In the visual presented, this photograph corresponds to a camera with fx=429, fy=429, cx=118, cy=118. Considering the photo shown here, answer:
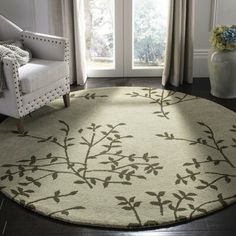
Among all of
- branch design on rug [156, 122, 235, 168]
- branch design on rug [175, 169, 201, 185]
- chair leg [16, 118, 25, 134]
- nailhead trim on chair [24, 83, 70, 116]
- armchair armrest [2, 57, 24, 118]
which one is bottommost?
branch design on rug [175, 169, 201, 185]

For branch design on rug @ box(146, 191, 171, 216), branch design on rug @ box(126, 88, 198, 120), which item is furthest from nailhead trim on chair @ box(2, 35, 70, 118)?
branch design on rug @ box(146, 191, 171, 216)

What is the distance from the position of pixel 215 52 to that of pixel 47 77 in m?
1.54

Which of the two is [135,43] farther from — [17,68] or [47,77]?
[17,68]

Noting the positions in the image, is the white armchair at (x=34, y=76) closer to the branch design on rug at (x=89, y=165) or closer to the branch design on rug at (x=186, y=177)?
the branch design on rug at (x=89, y=165)

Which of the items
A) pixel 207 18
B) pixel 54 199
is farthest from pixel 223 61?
pixel 54 199

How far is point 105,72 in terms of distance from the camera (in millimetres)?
4668

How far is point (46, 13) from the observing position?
4.32 metres

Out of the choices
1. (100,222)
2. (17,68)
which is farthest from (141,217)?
(17,68)

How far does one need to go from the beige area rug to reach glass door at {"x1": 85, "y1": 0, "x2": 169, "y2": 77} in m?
0.71

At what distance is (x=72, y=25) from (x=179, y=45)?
1076 millimetres

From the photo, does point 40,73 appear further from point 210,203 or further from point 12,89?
point 210,203

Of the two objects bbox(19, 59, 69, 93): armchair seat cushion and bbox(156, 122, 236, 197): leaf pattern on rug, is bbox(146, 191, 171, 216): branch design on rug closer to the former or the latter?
bbox(156, 122, 236, 197): leaf pattern on rug

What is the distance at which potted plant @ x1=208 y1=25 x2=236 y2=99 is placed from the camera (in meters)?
3.78

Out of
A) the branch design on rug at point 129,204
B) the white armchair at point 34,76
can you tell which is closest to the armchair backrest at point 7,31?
the white armchair at point 34,76
